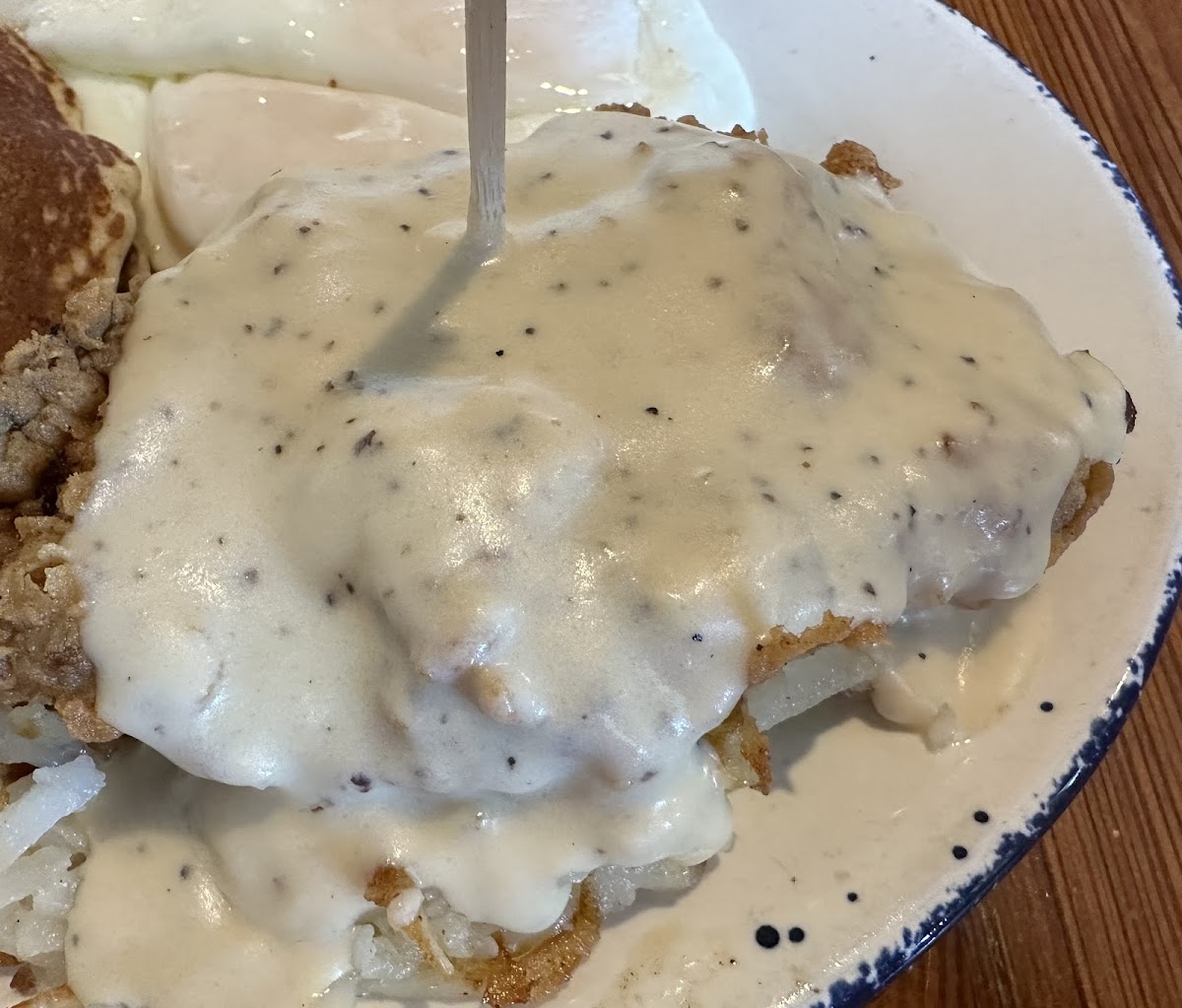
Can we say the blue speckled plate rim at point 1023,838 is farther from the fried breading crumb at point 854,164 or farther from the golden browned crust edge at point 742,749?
the fried breading crumb at point 854,164

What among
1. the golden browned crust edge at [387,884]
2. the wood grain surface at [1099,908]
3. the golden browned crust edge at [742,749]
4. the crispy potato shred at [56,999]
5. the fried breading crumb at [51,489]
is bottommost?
the wood grain surface at [1099,908]

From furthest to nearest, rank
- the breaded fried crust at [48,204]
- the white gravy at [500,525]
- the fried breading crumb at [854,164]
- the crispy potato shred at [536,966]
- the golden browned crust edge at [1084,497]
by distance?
the fried breading crumb at [854,164], the breaded fried crust at [48,204], the golden browned crust edge at [1084,497], the crispy potato shred at [536,966], the white gravy at [500,525]

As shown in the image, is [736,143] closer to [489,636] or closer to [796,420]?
[796,420]

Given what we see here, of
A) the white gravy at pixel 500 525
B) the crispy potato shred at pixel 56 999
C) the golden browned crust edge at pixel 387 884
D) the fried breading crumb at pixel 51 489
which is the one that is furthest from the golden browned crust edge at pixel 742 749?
the crispy potato shred at pixel 56 999

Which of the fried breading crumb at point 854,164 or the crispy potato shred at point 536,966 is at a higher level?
the fried breading crumb at point 854,164

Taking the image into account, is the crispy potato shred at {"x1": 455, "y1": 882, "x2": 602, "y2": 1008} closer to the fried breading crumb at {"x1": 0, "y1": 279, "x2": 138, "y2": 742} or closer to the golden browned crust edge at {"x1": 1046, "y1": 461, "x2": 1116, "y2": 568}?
the fried breading crumb at {"x1": 0, "y1": 279, "x2": 138, "y2": 742}

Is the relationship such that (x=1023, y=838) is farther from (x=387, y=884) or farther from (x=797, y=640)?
(x=387, y=884)
